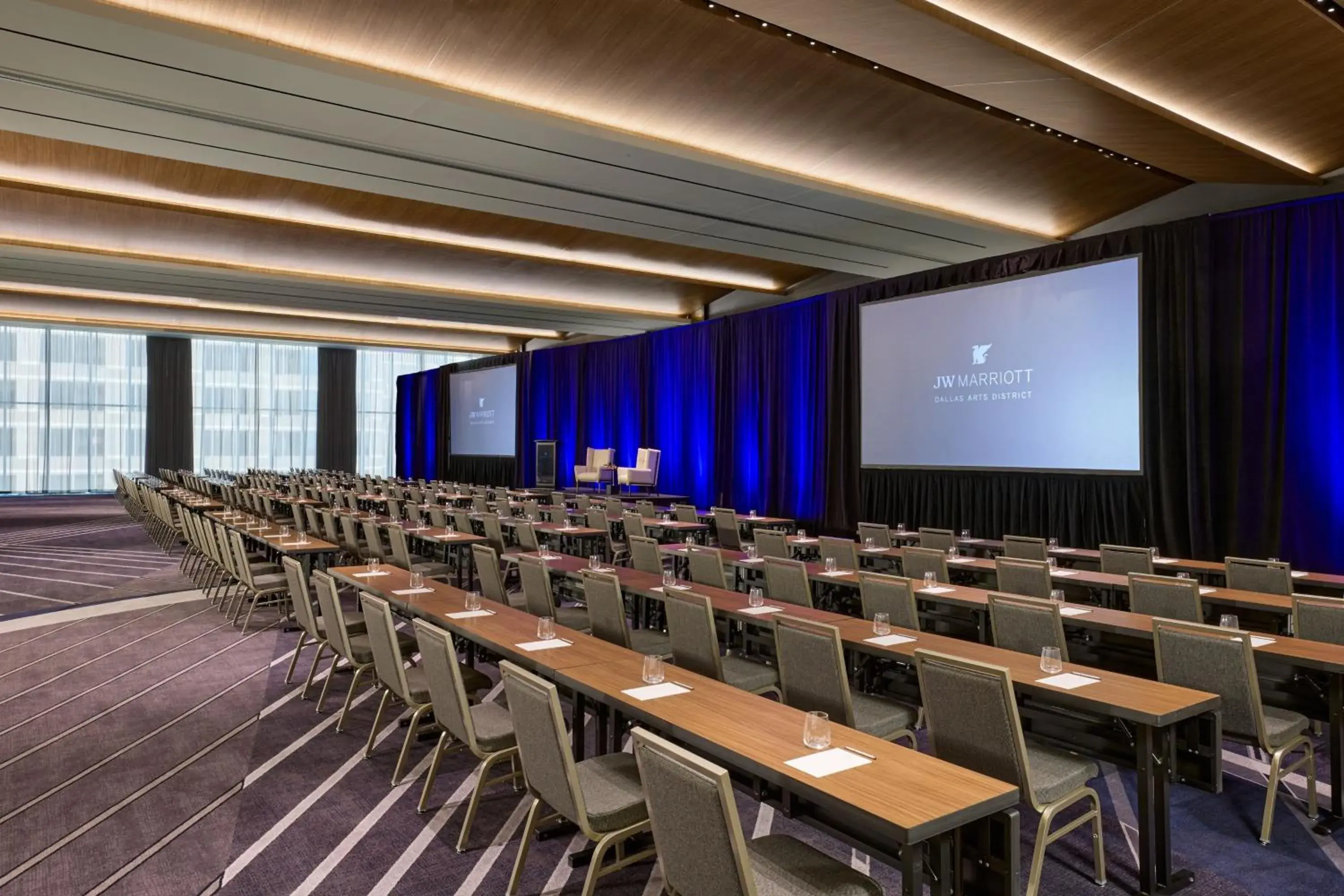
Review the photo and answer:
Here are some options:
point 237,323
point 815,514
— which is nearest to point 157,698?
point 815,514

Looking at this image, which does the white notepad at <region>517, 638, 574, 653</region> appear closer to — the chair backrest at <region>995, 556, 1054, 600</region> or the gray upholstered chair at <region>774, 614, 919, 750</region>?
the gray upholstered chair at <region>774, 614, 919, 750</region>

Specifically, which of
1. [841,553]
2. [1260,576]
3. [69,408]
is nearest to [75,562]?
[841,553]

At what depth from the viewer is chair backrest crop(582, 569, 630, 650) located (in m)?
4.81

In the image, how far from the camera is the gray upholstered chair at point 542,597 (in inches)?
219

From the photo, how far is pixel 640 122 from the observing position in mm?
7508

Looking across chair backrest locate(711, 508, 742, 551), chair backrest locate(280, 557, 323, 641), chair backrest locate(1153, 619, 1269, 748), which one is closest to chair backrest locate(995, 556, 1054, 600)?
chair backrest locate(1153, 619, 1269, 748)

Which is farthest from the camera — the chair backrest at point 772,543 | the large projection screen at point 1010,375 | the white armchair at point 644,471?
the white armchair at point 644,471

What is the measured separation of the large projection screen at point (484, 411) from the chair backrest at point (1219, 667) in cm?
2013

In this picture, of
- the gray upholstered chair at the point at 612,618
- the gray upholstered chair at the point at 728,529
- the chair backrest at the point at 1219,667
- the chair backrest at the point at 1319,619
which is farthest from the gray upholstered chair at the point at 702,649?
the gray upholstered chair at the point at 728,529

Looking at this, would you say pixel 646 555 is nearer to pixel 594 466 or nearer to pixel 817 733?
pixel 817 733

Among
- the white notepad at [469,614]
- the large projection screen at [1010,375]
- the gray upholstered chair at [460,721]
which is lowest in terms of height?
the gray upholstered chair at [460,721]

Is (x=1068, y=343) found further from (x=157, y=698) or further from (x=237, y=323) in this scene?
(x=237, y=323)

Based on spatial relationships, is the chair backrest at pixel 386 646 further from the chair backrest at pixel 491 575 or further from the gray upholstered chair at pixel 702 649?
the chair backrest at pixel 491 575

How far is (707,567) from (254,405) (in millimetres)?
24692
